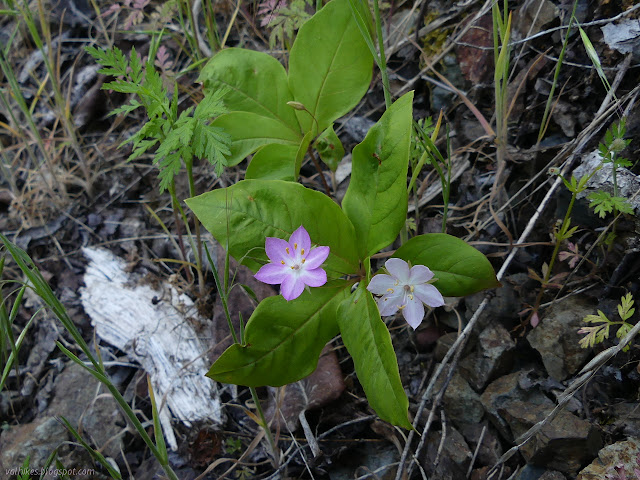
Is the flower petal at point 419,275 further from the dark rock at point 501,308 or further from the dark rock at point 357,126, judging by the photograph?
the dark rock at point 357,126

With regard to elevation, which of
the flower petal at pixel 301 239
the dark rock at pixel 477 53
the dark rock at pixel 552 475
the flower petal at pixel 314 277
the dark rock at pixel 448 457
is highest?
the dark rock at pixel 477 53

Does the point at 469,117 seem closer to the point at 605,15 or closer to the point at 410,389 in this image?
the point at 605,15

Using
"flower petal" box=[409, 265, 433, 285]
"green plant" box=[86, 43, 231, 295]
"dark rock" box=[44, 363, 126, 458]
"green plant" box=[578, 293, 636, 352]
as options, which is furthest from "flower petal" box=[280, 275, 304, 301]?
"dark rock" box=[44, 363, 126, 458]

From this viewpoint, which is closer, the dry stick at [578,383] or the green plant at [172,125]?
the dry stick at [578,383]

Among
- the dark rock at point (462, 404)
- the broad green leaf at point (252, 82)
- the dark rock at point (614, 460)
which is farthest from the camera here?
the broad green leaf at point (252, 82)

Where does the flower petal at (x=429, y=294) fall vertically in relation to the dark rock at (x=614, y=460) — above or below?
above

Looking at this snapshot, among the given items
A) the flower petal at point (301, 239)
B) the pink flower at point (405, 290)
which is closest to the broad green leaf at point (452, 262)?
the pink flower at point (405, 290)

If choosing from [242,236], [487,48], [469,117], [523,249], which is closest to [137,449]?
[242,236]

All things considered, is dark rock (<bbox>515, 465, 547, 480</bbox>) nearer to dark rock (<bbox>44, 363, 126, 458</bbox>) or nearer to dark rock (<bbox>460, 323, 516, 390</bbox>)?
dark rock (<bbox>460, 323, 516, 390</bbox>)

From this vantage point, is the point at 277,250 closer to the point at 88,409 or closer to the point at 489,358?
the point at 489,358
